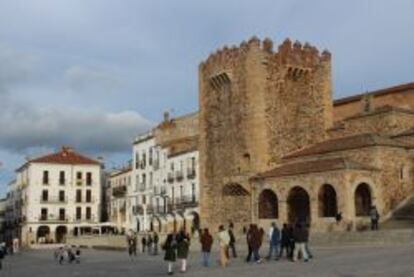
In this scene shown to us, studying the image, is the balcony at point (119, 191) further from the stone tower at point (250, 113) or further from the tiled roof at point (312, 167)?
the tiled roof at point (312, 167)

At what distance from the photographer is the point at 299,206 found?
4197 cm

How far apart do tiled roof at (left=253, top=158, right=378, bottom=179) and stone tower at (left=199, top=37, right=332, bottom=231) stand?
1972mm

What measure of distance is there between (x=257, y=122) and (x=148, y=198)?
28.4 metres

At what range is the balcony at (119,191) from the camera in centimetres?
7894

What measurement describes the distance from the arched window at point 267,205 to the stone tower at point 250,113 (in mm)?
1447

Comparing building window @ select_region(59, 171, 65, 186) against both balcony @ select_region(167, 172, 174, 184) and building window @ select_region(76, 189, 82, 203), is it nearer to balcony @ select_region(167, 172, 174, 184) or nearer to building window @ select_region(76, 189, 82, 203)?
building window @ select_region(76, 189, 82, 203)

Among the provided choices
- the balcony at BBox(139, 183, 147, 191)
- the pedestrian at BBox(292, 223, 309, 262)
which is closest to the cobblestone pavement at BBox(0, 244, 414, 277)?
the pedestrian at BBox(292, 223, 309, 262)

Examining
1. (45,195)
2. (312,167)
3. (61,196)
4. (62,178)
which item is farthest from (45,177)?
(312,167)

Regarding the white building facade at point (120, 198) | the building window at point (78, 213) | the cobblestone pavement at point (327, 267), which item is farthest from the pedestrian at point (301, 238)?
the building window at point (78, 213)

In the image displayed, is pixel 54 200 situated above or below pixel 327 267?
above

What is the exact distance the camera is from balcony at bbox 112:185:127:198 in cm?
7894

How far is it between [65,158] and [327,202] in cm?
5193

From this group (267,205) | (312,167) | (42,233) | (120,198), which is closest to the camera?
(312,167)

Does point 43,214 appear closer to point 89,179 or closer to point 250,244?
point 89,179
